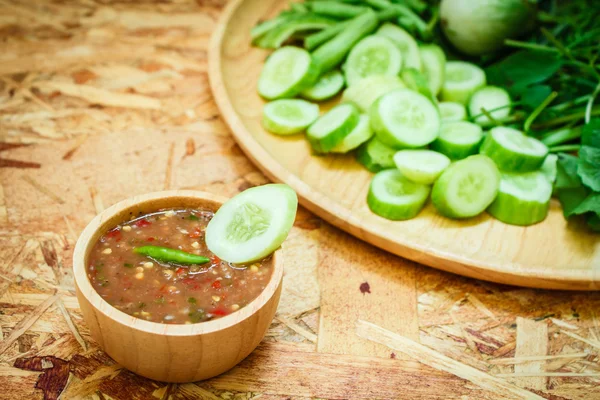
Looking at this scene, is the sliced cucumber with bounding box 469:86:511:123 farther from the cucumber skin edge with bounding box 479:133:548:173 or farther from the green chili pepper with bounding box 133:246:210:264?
the green chili pepper with bounding box 133:246:210:264

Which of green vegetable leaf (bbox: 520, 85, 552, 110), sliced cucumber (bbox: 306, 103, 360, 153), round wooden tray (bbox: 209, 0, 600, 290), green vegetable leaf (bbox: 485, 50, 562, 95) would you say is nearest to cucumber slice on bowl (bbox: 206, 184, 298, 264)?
round wooden tray (bbox: 209, 0, 600, 290)

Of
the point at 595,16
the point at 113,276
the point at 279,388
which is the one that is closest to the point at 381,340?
the point at 279,388

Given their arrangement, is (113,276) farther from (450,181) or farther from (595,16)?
(595,16)

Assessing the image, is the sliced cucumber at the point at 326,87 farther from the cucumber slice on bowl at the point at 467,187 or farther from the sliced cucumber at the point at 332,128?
the cucumber slice on bowl at the point at 467,187

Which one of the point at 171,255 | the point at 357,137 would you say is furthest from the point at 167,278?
the point at 357,137

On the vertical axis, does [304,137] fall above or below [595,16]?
below

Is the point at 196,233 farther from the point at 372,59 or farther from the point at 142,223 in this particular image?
the point at 372,59

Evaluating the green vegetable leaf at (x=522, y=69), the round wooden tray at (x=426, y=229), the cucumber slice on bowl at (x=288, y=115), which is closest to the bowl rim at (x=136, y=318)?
the round wooden tray at (x=426, y=229)
